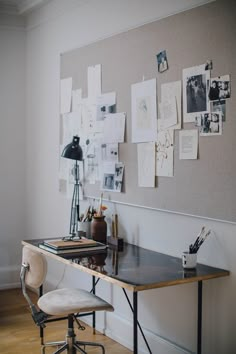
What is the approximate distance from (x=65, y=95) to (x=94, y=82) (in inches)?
18.8

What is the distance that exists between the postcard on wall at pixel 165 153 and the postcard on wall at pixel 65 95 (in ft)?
4.04

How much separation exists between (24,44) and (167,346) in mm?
3062

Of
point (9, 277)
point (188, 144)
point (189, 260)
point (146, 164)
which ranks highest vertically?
point (188, 144)

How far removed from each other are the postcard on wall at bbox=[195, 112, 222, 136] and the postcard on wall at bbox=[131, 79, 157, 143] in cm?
41

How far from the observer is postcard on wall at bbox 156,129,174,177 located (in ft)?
9.76

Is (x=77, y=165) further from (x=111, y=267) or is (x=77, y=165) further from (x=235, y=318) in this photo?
(x=235, y=318)

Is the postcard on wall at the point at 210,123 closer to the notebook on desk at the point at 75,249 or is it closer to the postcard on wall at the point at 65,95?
the notebook on desk at the point at 75,249

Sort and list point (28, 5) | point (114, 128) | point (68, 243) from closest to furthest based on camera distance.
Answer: point (68, 243)
point (114, 128)
point (28, 5)

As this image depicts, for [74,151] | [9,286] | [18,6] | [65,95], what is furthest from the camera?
[9,286]

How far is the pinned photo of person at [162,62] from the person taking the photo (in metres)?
3.02

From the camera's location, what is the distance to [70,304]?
2.86 metres

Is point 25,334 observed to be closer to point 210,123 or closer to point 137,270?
point 137,270

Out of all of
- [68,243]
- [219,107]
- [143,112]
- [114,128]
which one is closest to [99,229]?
[68,243]


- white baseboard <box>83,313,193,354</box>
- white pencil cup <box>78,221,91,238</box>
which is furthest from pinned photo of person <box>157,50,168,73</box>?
white baseboard <box>83,313,193,354</box>
